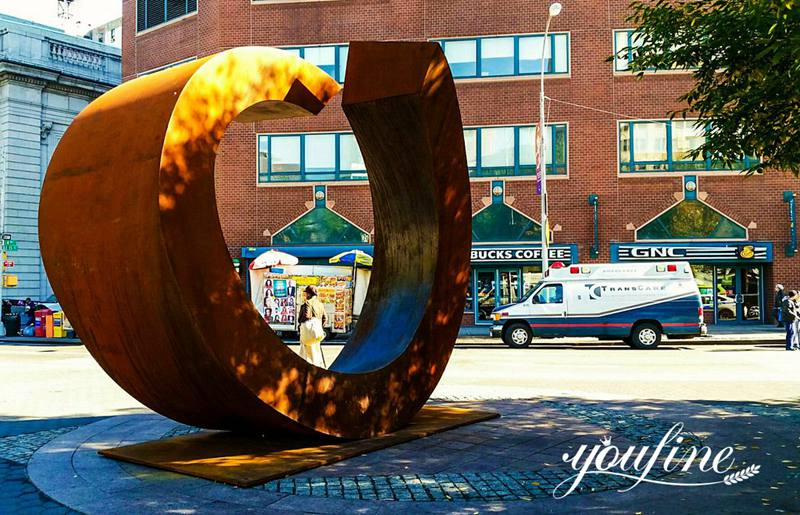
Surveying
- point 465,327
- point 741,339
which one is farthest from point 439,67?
point 465,327

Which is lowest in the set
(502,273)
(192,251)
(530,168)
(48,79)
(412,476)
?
(412,476)

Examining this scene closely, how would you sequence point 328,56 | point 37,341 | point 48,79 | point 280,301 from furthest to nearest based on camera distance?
point 48,79, point 328,56, point 37,341, point 280,301

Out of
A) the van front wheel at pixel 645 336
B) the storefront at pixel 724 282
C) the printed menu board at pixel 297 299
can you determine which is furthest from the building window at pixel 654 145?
the printed menu board at pixel 297 299

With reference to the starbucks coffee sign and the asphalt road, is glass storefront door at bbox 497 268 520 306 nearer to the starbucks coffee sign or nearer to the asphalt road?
the starbucks coffee sign

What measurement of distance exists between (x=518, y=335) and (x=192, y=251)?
54.5 feet

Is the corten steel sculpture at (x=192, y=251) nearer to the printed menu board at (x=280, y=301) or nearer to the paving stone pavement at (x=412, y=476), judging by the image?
the paving stone pavement at (x=412, y=476)

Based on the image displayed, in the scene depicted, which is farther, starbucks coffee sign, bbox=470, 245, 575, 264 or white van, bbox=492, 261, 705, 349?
starbucks coffee sign, bbox=470, 245, 575, 264

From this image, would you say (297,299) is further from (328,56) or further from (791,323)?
(791,323)

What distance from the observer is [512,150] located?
28531 millimetres

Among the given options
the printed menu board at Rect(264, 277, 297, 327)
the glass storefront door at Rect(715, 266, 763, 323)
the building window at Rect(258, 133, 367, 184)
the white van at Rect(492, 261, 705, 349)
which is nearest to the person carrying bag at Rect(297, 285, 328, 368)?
the white van at Rect(492, 261, 705, 349)

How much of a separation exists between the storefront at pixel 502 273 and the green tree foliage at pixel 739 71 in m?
18.4

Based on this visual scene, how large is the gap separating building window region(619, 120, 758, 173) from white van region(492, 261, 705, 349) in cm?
799

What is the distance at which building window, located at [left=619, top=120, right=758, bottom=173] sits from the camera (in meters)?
27.9

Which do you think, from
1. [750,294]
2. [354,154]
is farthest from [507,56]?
[750,294]
